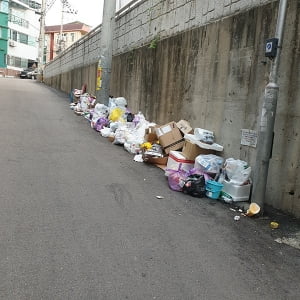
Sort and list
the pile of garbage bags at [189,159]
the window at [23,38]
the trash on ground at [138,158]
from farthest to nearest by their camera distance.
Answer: the window at [23,38] → the trash on ground at [138,158] → the pile of garbage bags at [189,159]

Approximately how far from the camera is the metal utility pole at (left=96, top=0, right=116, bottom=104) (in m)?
11.9

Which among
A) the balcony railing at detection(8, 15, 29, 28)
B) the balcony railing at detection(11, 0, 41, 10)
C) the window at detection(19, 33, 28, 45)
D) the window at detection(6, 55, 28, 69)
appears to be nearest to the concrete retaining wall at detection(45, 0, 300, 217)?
the window at detection(6, 55, 28, 69)

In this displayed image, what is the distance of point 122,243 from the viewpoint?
146 inches

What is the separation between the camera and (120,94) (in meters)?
12.6

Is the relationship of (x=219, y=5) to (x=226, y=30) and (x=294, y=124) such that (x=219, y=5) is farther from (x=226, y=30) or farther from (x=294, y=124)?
(x=294, y=124)

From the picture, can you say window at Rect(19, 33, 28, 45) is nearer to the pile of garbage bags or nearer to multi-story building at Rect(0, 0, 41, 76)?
multi-story building at Rect(0, 0, 41, 76)

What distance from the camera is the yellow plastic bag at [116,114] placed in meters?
10.4

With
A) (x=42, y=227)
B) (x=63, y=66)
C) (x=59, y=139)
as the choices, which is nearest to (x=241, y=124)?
(x=42, y=227)

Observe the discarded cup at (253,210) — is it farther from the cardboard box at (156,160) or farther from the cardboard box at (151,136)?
the cardboard box at (151,136)

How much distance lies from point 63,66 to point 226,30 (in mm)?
20753

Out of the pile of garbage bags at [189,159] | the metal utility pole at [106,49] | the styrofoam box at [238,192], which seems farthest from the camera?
the metal utility pole at [106,49]

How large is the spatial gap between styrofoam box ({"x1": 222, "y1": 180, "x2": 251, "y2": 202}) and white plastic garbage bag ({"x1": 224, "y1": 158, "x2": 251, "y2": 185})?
0.19 feet

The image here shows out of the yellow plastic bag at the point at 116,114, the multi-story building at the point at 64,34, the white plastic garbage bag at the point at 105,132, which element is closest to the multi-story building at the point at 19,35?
the multi-story building at the point at 64,34

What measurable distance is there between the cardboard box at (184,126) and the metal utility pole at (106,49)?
529 cm
